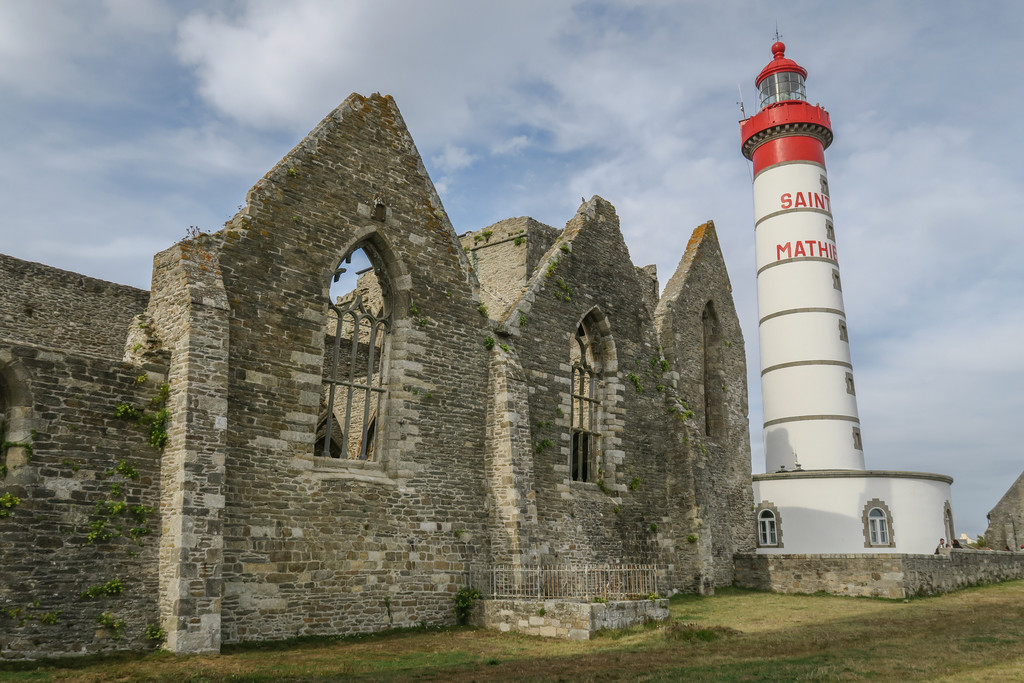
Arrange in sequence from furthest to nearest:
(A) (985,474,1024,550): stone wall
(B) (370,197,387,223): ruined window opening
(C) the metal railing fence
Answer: (A) (985,474,1024,550): stone wall → (B) (370,197,387,223): ruined window opening → (C) the metal railing fence

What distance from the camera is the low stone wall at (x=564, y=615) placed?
1241 cm

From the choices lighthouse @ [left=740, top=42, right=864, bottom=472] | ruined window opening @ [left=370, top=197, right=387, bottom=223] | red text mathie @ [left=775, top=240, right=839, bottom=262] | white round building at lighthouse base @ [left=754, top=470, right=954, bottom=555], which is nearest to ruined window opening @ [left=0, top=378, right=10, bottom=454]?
ruined window opening @ [left=370, top=197, right=387, bottom=223]

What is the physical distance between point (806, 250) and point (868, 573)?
12595 millimetres

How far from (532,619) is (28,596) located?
24.3ft

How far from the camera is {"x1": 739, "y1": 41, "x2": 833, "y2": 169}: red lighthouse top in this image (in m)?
30.1

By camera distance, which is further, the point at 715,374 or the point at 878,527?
the point at 715,374

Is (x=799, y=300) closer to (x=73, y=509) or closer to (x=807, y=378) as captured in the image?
(x=807, y=378)

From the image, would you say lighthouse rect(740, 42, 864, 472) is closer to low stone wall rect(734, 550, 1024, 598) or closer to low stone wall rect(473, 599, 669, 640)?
low stone wall rect(734, 550, 1024, 598)

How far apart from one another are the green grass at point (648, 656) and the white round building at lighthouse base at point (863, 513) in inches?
287

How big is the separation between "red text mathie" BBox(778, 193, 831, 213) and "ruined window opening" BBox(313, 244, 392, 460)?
1675 cm

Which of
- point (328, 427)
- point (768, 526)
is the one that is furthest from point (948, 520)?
point (328, 427)

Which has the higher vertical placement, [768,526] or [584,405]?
[584,405]

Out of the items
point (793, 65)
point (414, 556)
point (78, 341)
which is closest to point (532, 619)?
point (414, 556)

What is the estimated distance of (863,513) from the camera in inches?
914
